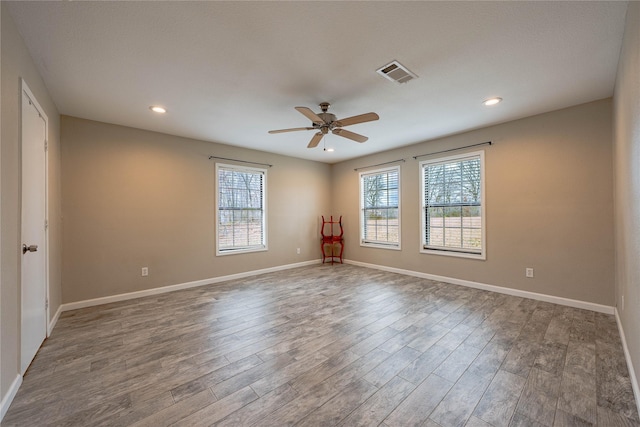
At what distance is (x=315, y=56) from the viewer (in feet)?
7.34

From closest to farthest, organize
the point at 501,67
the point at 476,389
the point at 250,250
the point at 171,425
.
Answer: the point at 171,425 → the point at 476,389 → the point at 501,67 → the point at 250,250

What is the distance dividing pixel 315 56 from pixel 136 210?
349cm

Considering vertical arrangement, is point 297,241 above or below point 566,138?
below

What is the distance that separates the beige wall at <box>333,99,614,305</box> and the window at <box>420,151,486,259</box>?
14 cm

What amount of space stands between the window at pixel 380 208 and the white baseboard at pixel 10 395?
5.11 metres

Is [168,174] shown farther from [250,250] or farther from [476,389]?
[476,389]

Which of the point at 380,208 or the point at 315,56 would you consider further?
the point at 380,208

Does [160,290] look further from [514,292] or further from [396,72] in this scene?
[514,292]

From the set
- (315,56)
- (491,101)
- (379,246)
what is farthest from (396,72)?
(379,246)

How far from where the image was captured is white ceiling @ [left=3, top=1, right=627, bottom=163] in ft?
5.83

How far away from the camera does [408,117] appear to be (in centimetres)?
365

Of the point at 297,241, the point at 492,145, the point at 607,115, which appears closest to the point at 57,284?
the point at 297,241

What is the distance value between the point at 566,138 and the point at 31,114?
5.72 m

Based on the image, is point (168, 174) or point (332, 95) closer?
point (332, 95)
